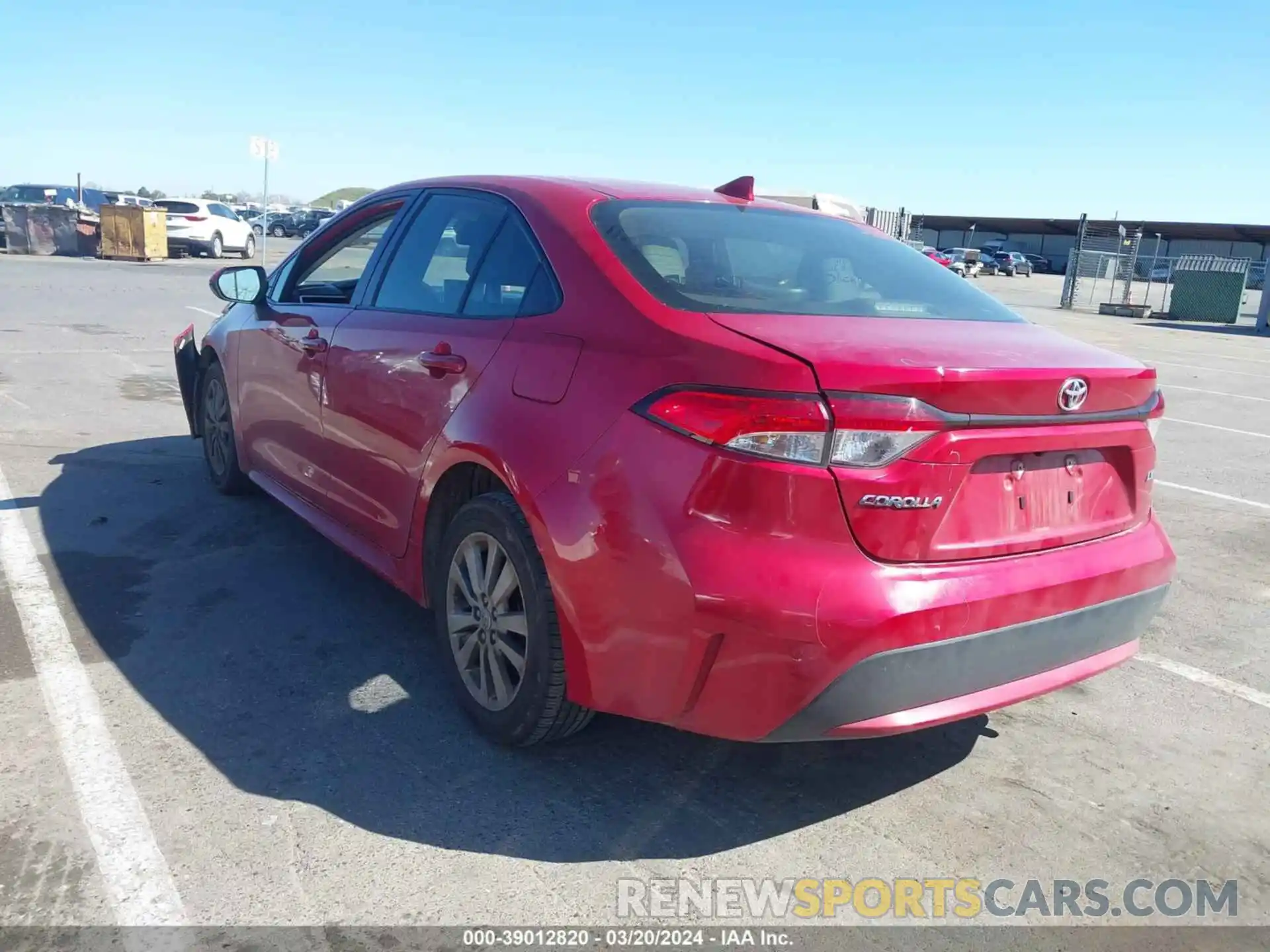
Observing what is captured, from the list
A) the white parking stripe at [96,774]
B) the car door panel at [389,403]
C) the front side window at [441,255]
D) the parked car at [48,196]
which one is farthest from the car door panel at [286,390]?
the parked car at [48,196]

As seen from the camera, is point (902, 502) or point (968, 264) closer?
point (902, 502)

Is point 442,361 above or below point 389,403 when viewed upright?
above

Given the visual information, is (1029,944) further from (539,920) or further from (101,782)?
(101,782)

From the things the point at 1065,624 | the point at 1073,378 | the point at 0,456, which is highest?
the point at 1073,378

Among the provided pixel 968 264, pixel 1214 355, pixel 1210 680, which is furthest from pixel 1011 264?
pixel 1210 680

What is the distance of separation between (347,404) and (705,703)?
2003 millimetres

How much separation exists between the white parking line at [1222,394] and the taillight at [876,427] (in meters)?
11.9

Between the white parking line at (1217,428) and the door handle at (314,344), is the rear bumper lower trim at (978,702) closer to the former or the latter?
the door handle at (314,344)

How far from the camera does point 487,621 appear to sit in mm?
3164

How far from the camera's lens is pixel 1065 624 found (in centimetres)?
276

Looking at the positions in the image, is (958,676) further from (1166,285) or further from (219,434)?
(1166,285)

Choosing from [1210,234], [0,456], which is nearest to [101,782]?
[0,456]

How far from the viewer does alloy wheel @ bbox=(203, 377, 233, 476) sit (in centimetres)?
548

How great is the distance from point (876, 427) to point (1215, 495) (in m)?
5.79
